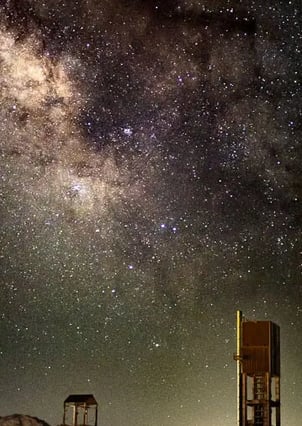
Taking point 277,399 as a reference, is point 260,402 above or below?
below

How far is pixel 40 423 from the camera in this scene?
54250mm

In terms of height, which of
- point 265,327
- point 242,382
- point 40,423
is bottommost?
point 40,423

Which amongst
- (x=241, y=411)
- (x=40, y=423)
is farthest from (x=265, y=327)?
(x=40, y=423)

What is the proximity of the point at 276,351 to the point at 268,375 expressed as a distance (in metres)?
1.56

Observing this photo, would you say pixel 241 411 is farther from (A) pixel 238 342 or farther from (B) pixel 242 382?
(A) pixel 238 342

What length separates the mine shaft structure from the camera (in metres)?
33.6

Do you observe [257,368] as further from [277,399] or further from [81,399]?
[81,399]

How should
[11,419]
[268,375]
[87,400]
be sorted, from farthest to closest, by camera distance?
[11,419]
[87,400]
[268,375]

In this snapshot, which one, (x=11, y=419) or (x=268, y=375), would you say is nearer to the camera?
(x=268, y=375)

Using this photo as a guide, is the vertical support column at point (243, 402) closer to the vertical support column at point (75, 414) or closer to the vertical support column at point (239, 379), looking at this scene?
the vertical support column at point (239, 379)

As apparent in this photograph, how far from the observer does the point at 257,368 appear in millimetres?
33625

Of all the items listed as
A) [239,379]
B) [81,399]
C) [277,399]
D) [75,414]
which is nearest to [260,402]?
[277,399]

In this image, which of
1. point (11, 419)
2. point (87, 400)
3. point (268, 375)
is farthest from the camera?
point (11, 419)

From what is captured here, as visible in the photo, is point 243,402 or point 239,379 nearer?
point 239,379
